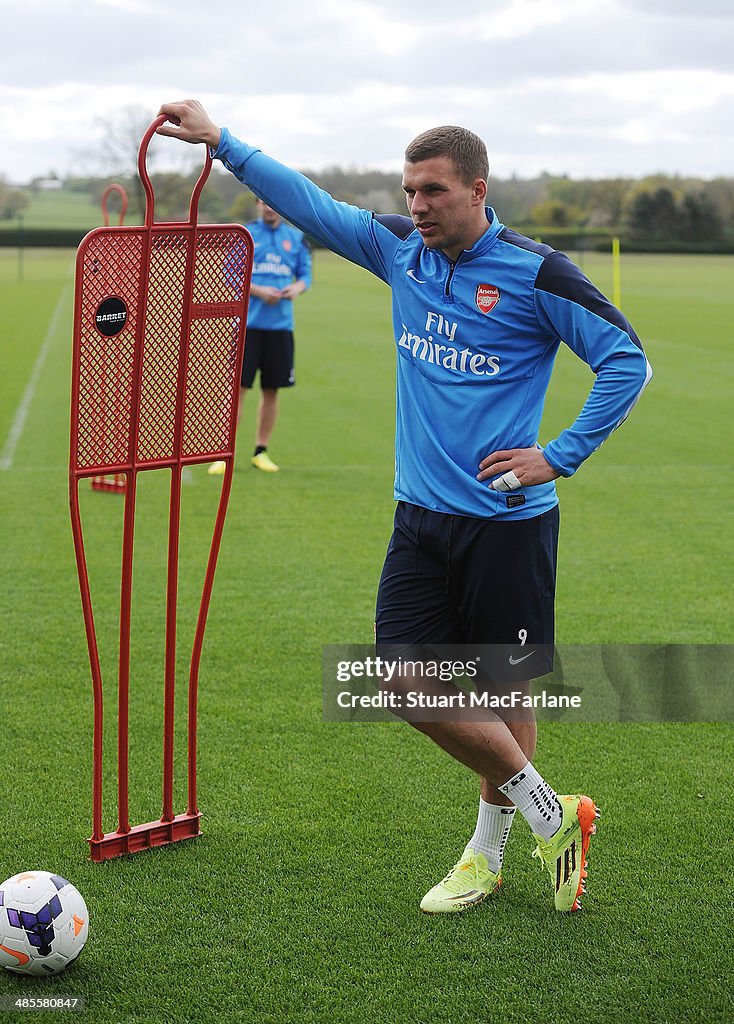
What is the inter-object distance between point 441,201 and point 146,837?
2.26m

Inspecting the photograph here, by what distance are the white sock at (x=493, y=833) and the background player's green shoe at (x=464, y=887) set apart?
0.02 meters

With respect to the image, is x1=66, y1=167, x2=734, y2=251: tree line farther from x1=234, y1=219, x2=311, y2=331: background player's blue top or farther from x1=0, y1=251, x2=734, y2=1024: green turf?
x1=0, y1=251, x2=734, y2=1024: green turf

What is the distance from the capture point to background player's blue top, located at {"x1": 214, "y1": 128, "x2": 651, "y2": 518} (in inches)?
136

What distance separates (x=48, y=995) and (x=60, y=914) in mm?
208

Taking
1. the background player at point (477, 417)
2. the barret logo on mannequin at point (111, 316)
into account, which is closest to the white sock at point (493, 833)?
the background player at point (477, 417)

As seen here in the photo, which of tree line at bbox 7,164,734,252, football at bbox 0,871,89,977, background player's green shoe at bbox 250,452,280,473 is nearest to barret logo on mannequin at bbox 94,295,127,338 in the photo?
football at bbox 0,871,89,977

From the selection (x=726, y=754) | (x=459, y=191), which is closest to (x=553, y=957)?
(x=726, y=754)

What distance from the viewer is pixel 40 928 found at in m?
3.29

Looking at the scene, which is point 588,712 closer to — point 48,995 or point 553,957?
point 553,957

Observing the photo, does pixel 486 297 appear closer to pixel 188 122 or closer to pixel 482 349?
pixel 482 349

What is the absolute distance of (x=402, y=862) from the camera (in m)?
4.08

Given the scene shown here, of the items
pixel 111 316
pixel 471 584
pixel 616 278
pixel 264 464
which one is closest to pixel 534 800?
pixel 471 584

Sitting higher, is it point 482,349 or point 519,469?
point 482,349

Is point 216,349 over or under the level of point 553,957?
over
